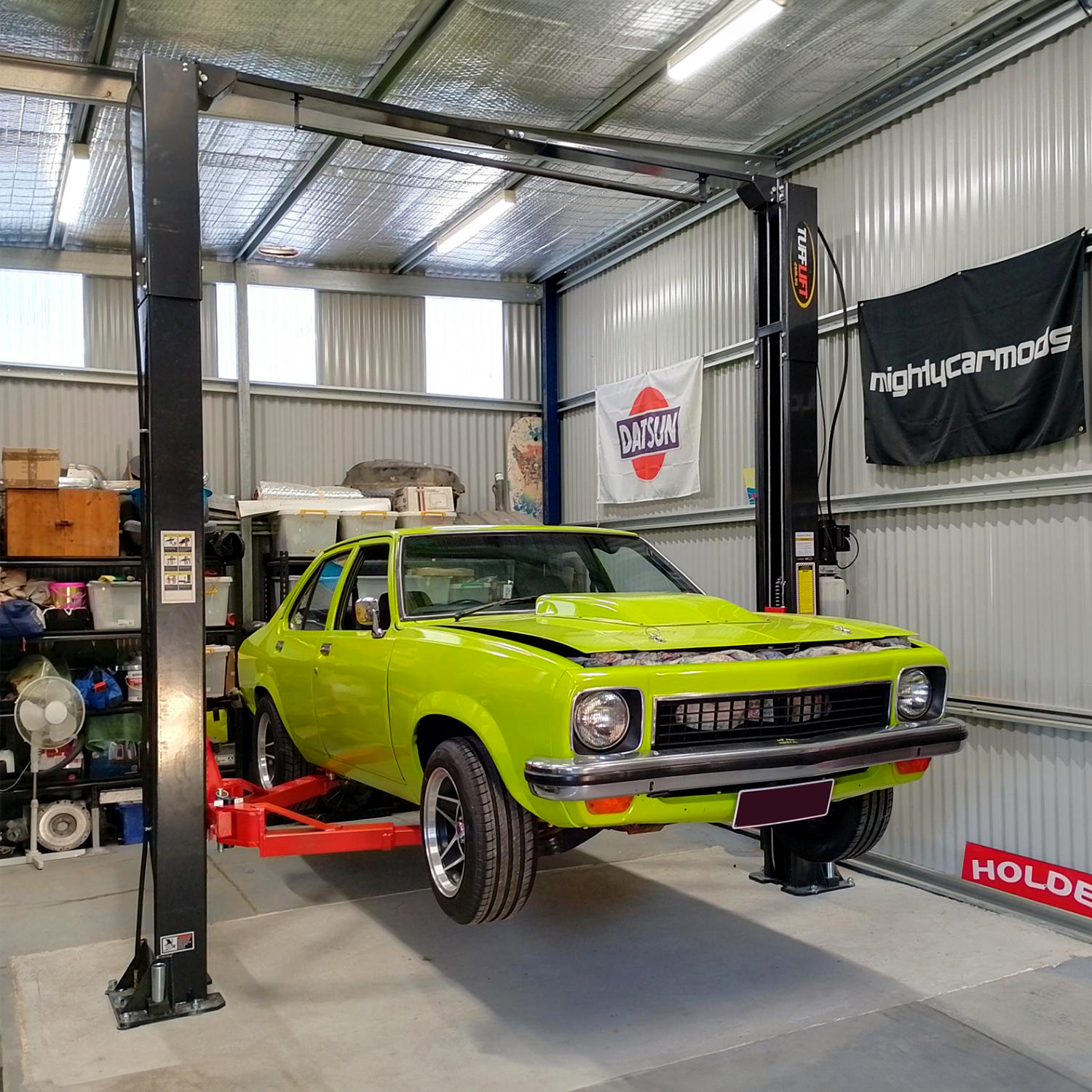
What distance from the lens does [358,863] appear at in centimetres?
622

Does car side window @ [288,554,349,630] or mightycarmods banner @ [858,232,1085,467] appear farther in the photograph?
car side window @ [288,554,349,630]

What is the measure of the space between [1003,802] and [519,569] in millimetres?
2778

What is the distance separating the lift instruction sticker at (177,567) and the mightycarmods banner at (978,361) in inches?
152

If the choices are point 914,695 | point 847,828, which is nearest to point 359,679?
point 847,828

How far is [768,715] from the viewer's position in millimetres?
3609

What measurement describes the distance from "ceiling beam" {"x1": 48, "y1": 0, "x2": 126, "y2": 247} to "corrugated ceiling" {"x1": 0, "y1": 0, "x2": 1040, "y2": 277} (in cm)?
4

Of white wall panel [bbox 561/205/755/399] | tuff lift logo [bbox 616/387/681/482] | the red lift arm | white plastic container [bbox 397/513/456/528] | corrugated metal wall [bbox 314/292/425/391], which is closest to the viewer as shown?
the red lift arm

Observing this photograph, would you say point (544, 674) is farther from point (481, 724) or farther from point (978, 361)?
point (978, 361)

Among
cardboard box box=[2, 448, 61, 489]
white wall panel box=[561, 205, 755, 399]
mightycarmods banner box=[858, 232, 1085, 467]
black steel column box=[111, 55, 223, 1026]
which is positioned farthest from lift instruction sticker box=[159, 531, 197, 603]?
white wall panel box=[561, 205, 755, 399]

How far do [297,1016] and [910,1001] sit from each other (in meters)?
2.37

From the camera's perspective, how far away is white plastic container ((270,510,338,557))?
8.20m

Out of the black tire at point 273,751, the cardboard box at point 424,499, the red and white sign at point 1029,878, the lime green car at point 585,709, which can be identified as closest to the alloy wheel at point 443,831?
the lime green car at point 585,709

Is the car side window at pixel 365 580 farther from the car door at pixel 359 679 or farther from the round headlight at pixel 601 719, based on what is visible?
the round headlight at pixel 601 719

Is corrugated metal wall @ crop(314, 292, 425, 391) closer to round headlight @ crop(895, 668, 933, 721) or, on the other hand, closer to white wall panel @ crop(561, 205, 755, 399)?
white wall panel @ crop(561, 205, 755, 399)
